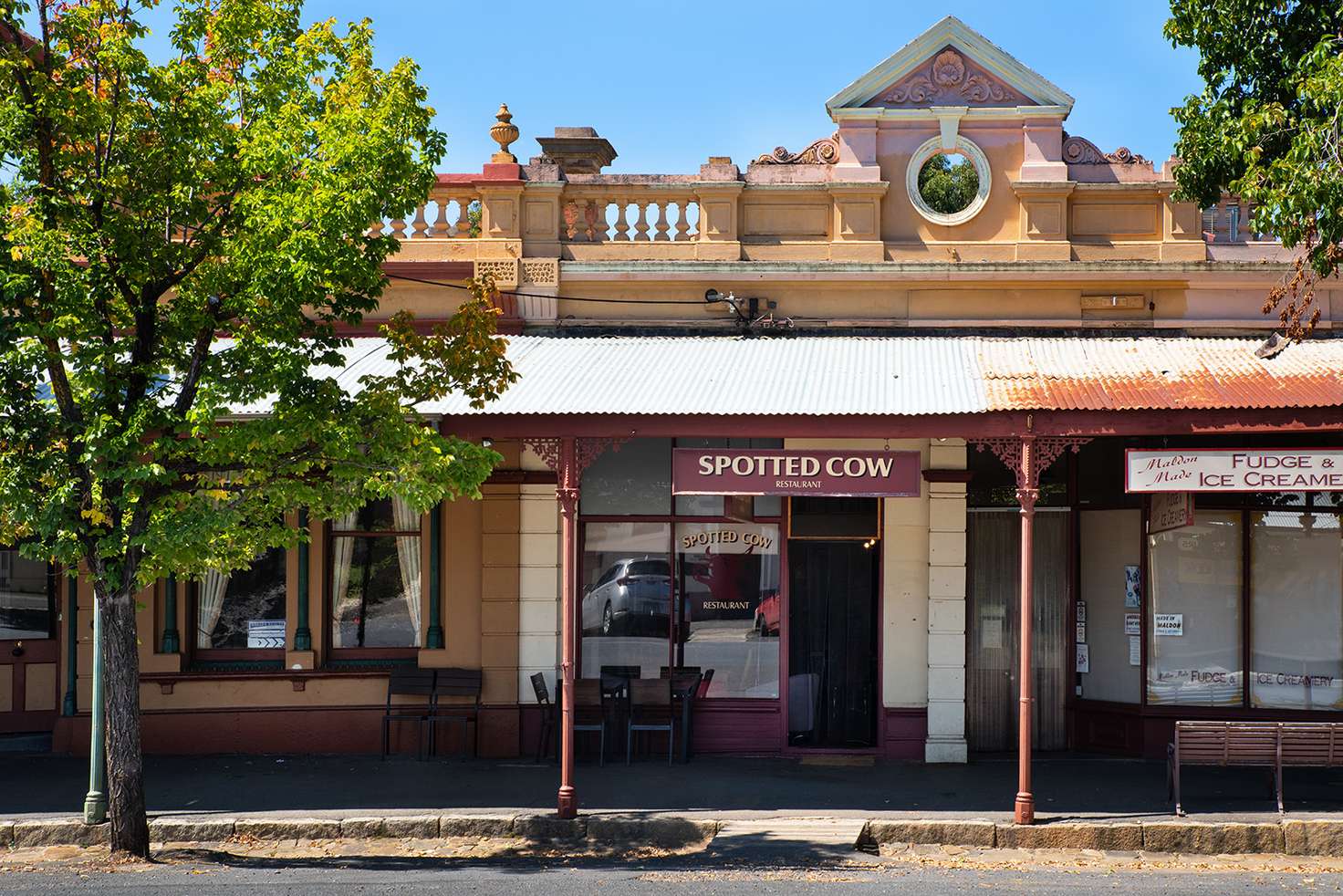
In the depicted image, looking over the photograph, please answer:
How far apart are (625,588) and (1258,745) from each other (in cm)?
582

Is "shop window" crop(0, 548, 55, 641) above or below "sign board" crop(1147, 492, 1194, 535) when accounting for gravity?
below

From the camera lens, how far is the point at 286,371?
9.70 meters

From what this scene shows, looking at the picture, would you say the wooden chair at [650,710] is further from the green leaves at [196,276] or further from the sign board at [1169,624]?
the sign board at [1169,624]

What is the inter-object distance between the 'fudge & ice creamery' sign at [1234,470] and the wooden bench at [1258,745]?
1829 millimetres

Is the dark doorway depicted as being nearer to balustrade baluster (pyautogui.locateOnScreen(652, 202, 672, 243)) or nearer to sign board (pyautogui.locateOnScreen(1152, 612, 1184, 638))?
sign board (pyautogui.locateOnScreen(1152, 612, 1184, 638))

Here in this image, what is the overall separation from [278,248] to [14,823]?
4.87 m

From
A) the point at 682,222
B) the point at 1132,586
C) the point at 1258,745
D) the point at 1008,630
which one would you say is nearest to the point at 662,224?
the point at 682,222

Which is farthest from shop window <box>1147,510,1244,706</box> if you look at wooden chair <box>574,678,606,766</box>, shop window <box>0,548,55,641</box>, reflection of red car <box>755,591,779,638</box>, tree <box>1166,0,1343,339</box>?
shop window <box>0,548,55,641</box>

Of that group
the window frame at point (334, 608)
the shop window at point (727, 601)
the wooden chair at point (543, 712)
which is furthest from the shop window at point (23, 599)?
the shop window at point (727, 601)

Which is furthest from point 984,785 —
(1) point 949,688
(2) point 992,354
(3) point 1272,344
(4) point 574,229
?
(4) point 574,229

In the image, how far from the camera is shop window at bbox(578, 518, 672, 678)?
13641mm

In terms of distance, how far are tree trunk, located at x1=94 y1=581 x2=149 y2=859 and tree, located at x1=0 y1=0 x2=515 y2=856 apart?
0.01 m

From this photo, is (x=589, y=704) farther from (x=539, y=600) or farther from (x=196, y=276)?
(x=196, y=276)

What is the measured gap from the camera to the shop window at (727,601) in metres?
13.6
